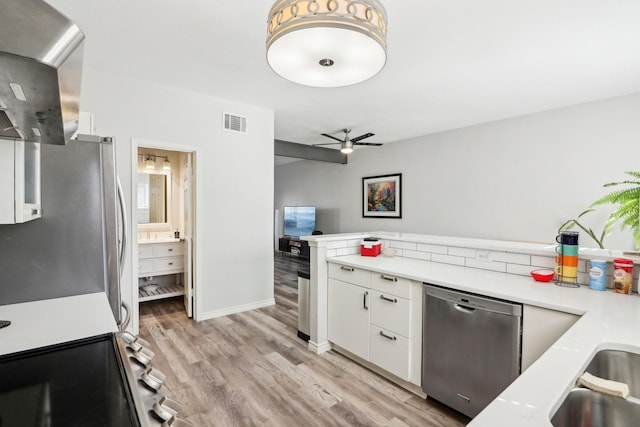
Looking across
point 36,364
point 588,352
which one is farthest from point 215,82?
point 588,352

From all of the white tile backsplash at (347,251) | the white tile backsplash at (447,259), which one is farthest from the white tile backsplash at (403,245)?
the white tile backsplash at (347,251)

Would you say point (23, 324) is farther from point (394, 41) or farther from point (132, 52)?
point (394, 41)

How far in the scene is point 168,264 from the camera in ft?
14.4

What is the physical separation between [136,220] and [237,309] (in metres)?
1.59

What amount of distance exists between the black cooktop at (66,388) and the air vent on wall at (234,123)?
10.5 feet

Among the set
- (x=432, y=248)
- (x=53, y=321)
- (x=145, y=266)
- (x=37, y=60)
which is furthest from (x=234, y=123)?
(x=37, y=60)

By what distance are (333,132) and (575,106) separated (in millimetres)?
3338

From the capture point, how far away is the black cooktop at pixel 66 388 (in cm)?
64

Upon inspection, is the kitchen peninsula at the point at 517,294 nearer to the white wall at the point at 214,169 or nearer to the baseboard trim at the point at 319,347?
the baseboard trim at the point at 319,347

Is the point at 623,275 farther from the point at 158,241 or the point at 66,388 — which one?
the point at 158,241

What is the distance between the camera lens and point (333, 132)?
537cm

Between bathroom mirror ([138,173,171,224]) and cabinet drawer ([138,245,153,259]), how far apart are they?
0.70 meters

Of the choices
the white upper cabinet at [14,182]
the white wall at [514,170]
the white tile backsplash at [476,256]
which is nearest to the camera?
the white upper cabinet at [14,182]

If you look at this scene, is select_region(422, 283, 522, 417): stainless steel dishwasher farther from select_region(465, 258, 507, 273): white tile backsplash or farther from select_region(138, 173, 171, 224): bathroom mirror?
select_region(138, 173, 171, 224): bathroom mirror
